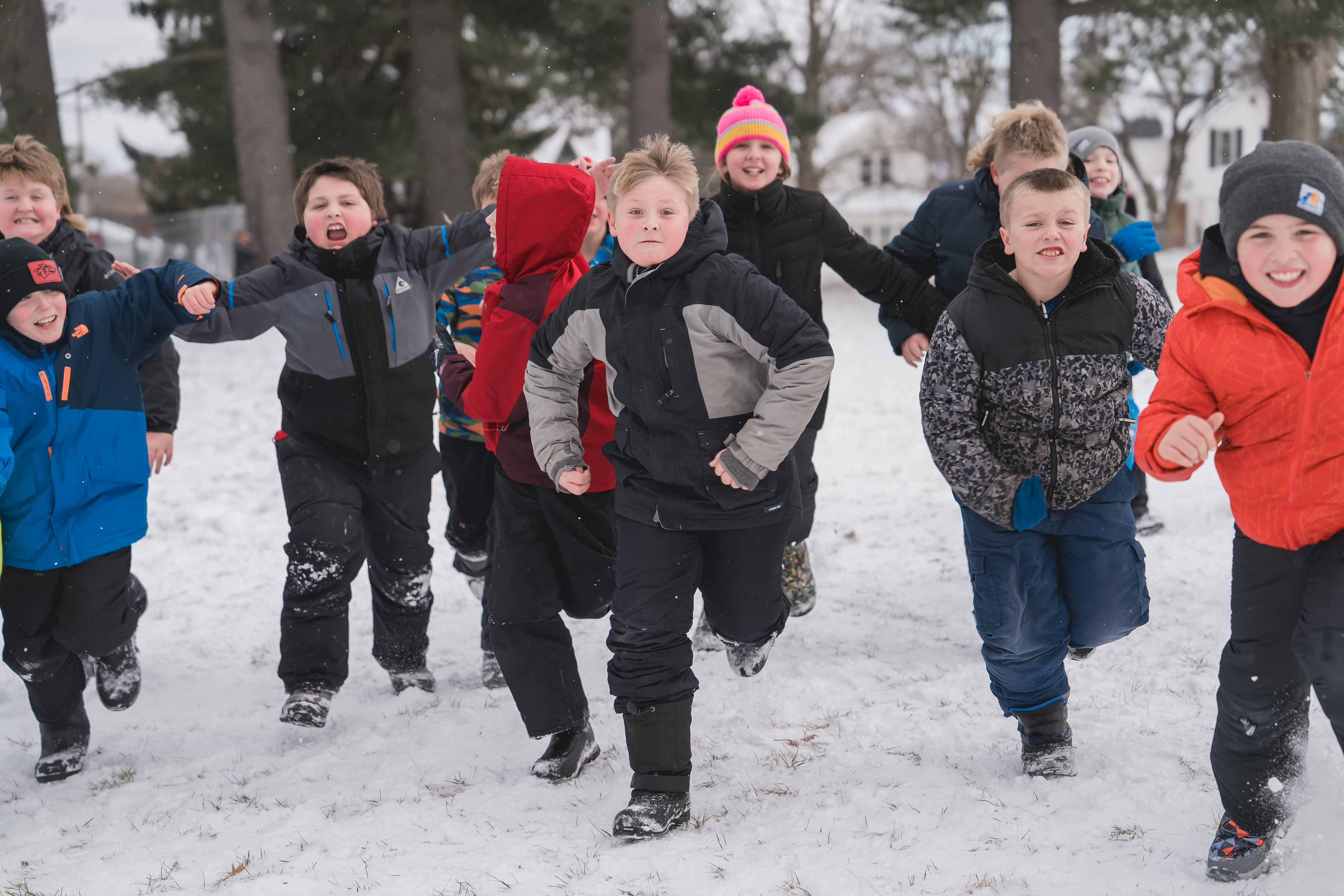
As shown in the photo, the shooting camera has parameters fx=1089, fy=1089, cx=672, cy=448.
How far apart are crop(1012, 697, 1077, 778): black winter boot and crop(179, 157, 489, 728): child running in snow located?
105 inches

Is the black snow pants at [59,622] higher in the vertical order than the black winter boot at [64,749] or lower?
higher

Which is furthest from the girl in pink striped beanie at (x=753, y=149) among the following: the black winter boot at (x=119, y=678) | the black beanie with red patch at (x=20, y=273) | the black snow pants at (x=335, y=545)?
the black winter boot at (x=119, y=678)

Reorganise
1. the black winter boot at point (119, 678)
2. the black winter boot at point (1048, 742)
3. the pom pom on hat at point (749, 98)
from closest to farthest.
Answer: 1. the black winter boot at point (1048, 742)
2. the black winter boot at point (119, 678)
3. the pom pom on hat at point (749, 98)

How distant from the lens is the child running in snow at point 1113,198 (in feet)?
16.7

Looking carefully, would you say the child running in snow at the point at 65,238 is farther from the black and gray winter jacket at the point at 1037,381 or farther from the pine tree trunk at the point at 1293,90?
the pine tree trunk at the point at 1293,90

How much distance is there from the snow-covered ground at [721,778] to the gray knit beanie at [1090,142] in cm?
219

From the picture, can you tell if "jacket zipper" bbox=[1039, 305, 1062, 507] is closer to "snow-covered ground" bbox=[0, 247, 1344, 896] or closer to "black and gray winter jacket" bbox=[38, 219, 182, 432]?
"snow-covered ground" bbox=[0, 247, 1344, 896]

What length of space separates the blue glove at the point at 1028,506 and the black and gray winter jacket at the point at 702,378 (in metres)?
0.71

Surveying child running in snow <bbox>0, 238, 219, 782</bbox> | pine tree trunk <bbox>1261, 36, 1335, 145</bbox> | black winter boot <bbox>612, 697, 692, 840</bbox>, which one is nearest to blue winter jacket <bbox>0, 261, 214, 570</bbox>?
child running in snow <bbox>0, 238, 219, 782</bbox>

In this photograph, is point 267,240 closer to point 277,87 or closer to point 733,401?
point 277,87

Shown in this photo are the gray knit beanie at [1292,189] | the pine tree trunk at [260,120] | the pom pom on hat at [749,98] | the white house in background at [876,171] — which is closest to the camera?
the gray knit beanie at [1292,189]

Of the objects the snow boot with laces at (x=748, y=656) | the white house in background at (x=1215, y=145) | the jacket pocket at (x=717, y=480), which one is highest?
the white house in background at (x=1215, y=145)

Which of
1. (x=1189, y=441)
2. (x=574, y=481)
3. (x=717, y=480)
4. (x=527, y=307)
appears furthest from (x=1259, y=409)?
Result: (x=527, y=307)

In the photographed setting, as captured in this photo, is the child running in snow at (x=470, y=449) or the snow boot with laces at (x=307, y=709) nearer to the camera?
the snow boot with laces at (x=307, y=709)
